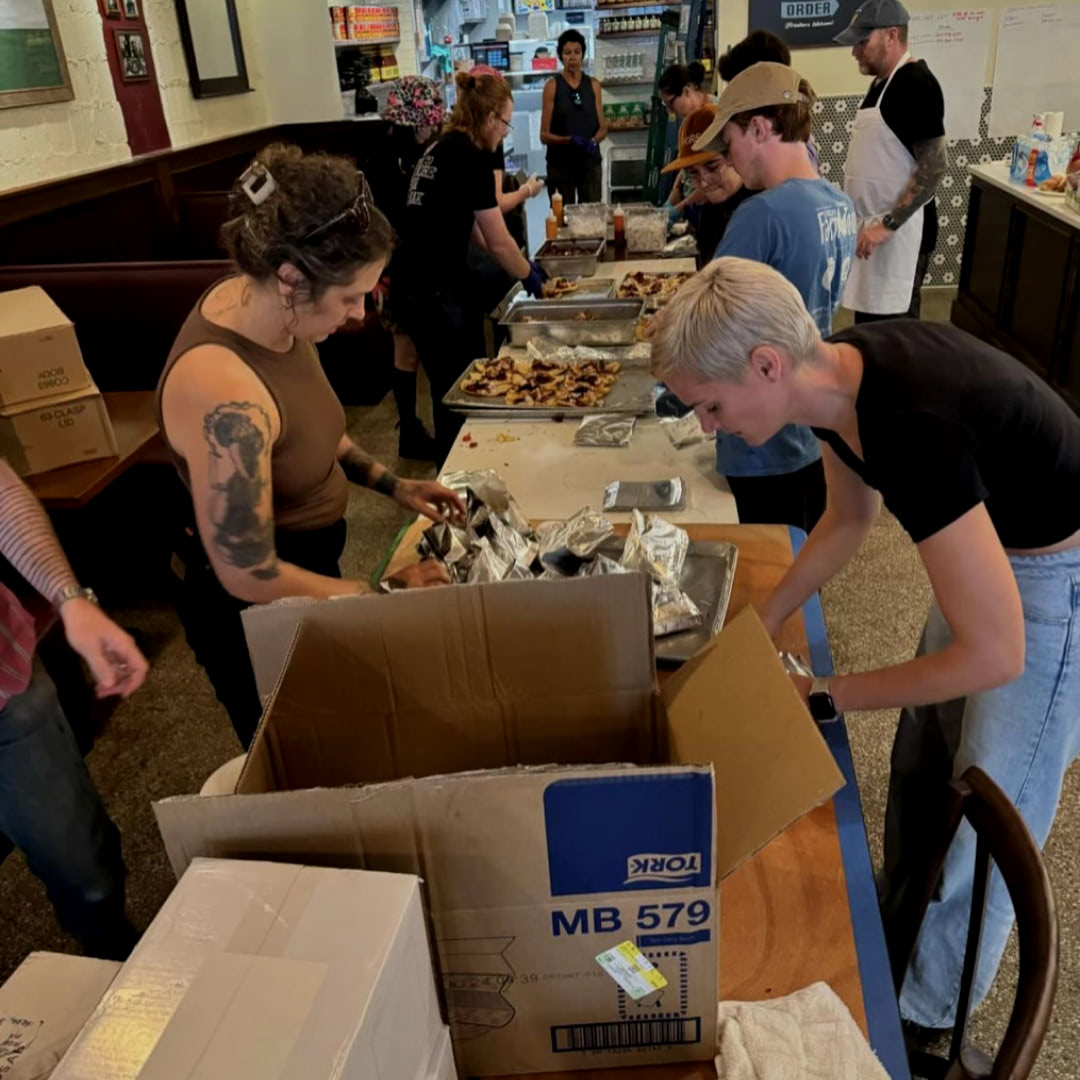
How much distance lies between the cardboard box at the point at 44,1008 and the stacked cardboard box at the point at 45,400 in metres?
1.88

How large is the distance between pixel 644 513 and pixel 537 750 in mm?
986

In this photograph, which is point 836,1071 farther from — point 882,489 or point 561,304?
point 561,304

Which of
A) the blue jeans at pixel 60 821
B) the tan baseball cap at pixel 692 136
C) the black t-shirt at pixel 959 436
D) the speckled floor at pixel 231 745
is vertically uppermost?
the tan baseball cap at pixel 692 136

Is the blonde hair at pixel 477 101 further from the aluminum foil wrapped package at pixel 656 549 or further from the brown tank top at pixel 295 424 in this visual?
the aluminum foil wrapped package at pixel 656 549

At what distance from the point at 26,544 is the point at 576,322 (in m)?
2.18

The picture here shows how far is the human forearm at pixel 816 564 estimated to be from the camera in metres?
1.42

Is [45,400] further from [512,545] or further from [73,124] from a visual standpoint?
[73,124]

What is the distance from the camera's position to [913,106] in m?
3.62

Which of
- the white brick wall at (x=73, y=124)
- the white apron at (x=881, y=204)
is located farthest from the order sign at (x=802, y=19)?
the white brick wall at (x=73, y=124)

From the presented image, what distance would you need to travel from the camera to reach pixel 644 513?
6.31 ft

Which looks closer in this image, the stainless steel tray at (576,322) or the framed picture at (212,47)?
the stainless steel tray at (576,322)

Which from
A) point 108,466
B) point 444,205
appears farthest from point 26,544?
point 444,205

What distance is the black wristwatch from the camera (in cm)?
121

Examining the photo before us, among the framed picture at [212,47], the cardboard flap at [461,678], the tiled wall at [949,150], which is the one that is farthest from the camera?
the tiled wall at [949,150]
